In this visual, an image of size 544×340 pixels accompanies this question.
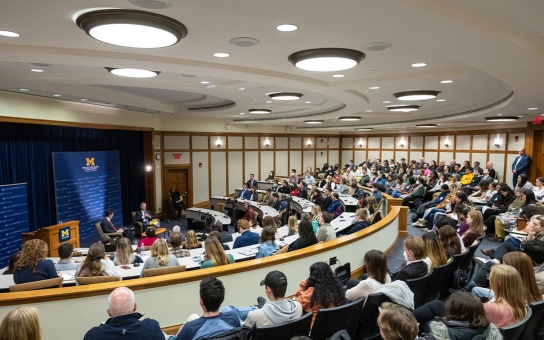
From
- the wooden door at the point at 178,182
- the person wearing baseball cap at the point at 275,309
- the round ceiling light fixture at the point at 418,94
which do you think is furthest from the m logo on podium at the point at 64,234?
the round ceiling light fixture at the point at 418,94

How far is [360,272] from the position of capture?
6070mm

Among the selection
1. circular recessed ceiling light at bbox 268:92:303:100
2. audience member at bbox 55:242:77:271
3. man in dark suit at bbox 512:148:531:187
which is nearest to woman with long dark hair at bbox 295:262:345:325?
audience member at bbox 55:242:77:271

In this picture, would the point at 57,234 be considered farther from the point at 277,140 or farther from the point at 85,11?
the point at 277,140

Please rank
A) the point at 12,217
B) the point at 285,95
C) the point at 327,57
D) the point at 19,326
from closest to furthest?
the point at 19,326 → the point at 327,57 → the point at 12,217 → the point at 285,95

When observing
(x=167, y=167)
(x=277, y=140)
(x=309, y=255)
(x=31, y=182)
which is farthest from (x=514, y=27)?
(x=277, y=140)

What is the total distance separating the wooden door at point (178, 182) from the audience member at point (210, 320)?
12.2 metres

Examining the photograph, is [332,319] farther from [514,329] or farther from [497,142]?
[497,142]

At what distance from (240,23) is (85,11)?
1422mm

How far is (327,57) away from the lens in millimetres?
4590

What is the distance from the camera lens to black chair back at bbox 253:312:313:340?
2660 millimetres

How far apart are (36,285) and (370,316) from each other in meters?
3.54

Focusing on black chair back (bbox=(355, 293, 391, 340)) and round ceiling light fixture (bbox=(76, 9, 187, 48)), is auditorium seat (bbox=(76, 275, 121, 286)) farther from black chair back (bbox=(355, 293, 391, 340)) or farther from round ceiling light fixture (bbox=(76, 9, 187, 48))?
black chair back (bbox=(355, 293, 391, 340))

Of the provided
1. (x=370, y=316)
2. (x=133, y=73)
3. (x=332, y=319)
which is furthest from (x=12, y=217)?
(x=370, y=316)

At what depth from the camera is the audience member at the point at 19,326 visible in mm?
2162
